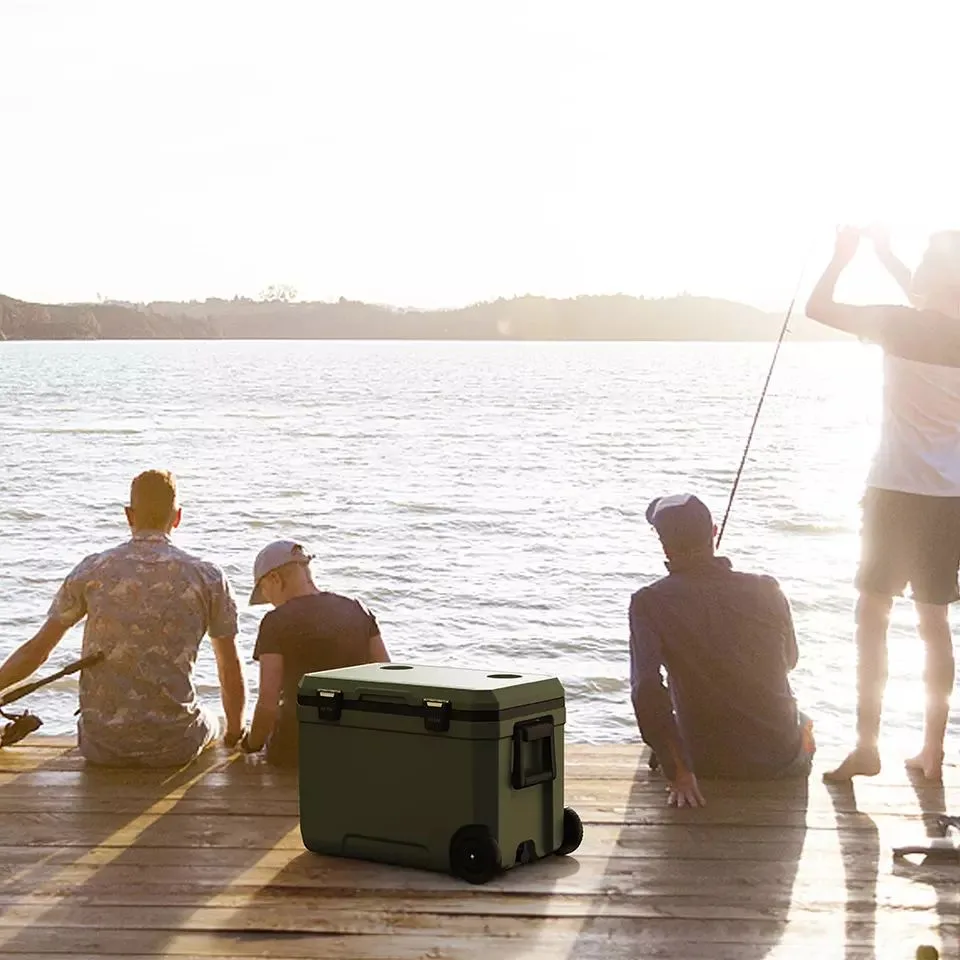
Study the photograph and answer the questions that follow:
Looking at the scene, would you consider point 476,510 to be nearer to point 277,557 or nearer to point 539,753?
point 277,557

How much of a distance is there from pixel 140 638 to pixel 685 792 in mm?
1897

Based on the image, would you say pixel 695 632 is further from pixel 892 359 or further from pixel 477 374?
pixel 477 374

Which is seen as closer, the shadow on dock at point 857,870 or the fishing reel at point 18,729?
the shadow on dock at point 857,870

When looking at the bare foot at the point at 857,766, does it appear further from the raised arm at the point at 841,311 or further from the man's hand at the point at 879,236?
the man's hand at the point at 879,236

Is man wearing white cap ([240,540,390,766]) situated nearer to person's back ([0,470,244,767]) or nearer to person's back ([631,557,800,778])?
person's back ([0,470,244,767])

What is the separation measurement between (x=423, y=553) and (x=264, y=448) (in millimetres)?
20833

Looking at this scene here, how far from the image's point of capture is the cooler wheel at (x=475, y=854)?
4.23 meters

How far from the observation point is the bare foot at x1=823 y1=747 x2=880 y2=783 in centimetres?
531

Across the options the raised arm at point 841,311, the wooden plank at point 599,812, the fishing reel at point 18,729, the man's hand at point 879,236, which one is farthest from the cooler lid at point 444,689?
the man's hand at point 879,236

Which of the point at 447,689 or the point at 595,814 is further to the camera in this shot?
the point at 595,814

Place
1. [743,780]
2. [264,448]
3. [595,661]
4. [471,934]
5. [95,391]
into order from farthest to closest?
[95,391] < [264,448] < [595,661] < [743,780] < [471,934]

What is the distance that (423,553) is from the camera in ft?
66.4

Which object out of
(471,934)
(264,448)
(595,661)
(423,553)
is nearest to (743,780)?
(471,934)

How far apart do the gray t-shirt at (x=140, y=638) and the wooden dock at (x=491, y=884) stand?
0.17m
